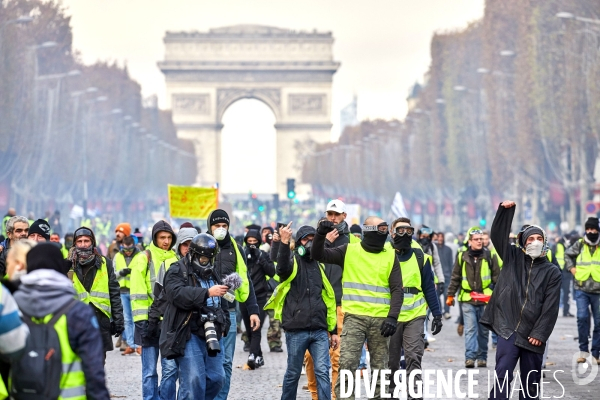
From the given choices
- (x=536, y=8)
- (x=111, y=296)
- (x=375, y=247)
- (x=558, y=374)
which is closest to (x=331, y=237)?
(x=375, y=247)

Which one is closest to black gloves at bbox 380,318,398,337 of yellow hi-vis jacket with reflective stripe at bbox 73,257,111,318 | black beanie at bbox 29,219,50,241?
yellow hi-vis jacket with reflective stripe at bbox 73,257,111,318

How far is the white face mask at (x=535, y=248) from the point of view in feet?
31.3

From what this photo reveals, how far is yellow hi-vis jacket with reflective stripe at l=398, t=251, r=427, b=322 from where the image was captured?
35.4 ft

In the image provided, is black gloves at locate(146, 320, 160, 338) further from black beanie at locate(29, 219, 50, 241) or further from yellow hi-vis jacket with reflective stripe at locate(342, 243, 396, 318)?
black beanie at locate(29, 219, 50, 241)

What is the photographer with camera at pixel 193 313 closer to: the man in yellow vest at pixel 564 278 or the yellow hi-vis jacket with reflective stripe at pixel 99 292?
the yellow hi-vis jacket with reflective stripe at pixel 99 292

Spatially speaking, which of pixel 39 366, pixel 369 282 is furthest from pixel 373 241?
pixel 39 366

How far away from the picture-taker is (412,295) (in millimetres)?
10812

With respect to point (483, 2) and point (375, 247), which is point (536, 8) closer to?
point (483, 2)

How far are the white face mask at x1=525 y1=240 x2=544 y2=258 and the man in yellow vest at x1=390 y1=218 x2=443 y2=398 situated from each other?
54.0 inches

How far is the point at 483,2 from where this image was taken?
51000 millimetres

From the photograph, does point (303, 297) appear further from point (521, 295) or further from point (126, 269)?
point (126, 269)

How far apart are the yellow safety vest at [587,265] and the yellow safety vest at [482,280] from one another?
0.95 metres

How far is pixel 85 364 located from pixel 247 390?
6.41 metres

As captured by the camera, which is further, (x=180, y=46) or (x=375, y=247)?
(x=180, y=46)
